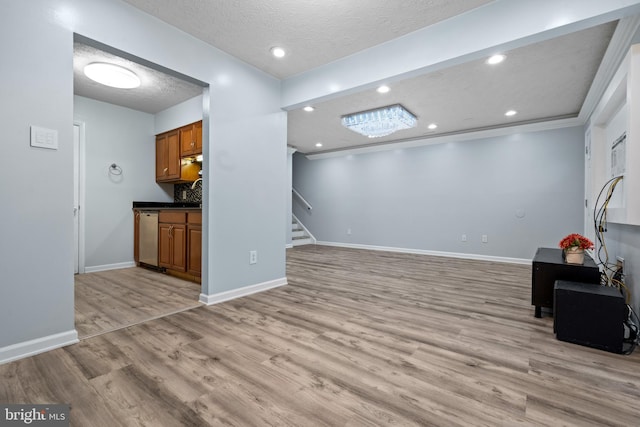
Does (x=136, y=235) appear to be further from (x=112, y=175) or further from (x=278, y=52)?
(x=278, y=52)

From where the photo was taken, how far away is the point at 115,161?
169 inches

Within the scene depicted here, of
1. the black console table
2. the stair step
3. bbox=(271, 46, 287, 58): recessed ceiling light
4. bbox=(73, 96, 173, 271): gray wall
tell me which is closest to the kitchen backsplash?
bbox=(73, 96, 173, 271): gray wall

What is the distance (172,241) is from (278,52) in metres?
2.67

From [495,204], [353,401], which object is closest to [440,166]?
[495,204]

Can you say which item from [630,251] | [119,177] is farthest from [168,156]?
[630,251]

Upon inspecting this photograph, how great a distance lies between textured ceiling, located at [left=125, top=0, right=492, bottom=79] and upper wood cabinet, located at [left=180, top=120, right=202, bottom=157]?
4.83 feet

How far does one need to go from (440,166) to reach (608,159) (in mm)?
2676

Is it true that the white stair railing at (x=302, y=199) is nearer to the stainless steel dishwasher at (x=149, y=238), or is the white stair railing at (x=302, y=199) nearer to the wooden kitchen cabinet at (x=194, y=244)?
the stainless steel dishwasher at (x=149, y=238)

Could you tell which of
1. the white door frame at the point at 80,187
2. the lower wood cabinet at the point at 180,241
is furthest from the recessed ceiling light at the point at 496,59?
the white door frame at the point at 80,187

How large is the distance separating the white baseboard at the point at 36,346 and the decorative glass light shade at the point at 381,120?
13.0 feet

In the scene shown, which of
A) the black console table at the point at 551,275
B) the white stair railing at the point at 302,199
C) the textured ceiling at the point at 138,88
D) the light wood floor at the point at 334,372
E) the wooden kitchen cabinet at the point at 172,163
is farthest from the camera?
the white stair railing at the point at 302,199

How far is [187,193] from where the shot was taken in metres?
4.76

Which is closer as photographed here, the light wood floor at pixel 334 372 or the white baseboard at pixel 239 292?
the light wood floor at pixel 334 372

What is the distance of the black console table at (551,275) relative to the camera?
2209 millimetres
